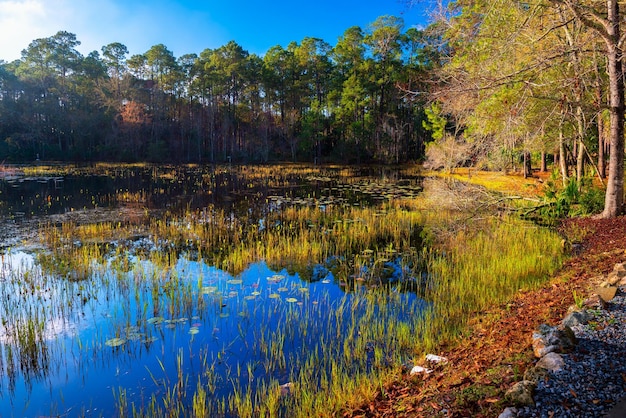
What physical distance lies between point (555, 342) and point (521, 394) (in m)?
0.97

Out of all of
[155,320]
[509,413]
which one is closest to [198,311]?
[155,320]

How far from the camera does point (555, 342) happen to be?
139 inches

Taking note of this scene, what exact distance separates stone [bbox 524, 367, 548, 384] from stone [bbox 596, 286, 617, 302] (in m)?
2.07

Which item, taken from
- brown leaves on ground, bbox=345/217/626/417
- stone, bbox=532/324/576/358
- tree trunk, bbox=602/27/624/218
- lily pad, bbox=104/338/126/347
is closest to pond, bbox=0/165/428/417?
lily pad, bbox=104/338/126/347

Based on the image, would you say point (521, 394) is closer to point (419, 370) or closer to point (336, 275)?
point (419, 370)

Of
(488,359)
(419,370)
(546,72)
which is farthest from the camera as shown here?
(546,72)

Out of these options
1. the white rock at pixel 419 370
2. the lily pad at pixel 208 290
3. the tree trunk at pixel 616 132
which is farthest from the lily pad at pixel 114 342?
the tree trunk at pixel 616 132

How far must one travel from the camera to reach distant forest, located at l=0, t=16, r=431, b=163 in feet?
151

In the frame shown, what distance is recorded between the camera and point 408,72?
44.6 m

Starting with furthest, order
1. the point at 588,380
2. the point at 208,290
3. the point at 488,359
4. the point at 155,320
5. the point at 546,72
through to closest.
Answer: the point at 546,72, the point at 208,290, the point at 155,320, the point at 488,359, the point at 588,380

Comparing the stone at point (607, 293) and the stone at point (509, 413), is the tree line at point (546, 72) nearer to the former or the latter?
the stone at point (607, 293)

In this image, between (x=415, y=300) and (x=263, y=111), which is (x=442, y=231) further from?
(x=263, y=111)

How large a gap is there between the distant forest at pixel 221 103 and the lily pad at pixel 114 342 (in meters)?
42.2

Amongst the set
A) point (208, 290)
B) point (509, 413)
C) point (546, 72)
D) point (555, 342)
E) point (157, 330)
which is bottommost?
point (157, 330)
